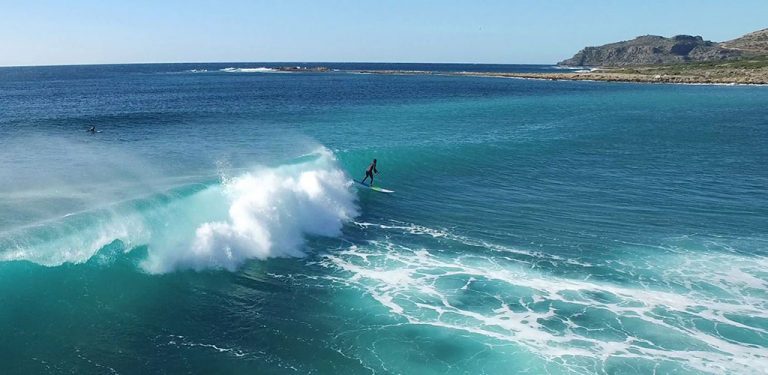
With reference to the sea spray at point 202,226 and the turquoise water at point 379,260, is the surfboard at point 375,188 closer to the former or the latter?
the turquoise water at point 379,260

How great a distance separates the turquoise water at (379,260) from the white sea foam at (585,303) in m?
0.08

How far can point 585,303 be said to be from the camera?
56.8 ft

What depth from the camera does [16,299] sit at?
16500 mm

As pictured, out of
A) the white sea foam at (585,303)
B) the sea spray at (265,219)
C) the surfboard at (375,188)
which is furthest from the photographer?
the surfboard at (375,188)

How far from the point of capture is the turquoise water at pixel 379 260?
47.9 feet

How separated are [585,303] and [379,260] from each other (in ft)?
24.2

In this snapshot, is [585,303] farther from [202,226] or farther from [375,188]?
[375,188]

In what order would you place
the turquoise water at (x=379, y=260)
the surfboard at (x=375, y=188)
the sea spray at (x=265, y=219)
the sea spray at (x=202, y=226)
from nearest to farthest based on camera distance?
the turquoise water at (x=379, y=260) < the sea spray at (x=202, y=226) < the sea spray at (x=265, y=219) < the surfboard at (x=375, y=188)

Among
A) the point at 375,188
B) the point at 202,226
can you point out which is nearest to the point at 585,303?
the point at 202,226

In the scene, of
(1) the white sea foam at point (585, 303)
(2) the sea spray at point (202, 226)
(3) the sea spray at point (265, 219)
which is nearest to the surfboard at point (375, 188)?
(3) the sea spray at point (265, 219)

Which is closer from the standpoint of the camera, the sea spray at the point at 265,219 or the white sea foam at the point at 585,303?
the white sea foam at the point at 585,303

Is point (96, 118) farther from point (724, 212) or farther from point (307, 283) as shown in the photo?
point (724, 212)

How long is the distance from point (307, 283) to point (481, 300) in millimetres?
5727

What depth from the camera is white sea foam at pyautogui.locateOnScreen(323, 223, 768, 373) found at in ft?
48.3
